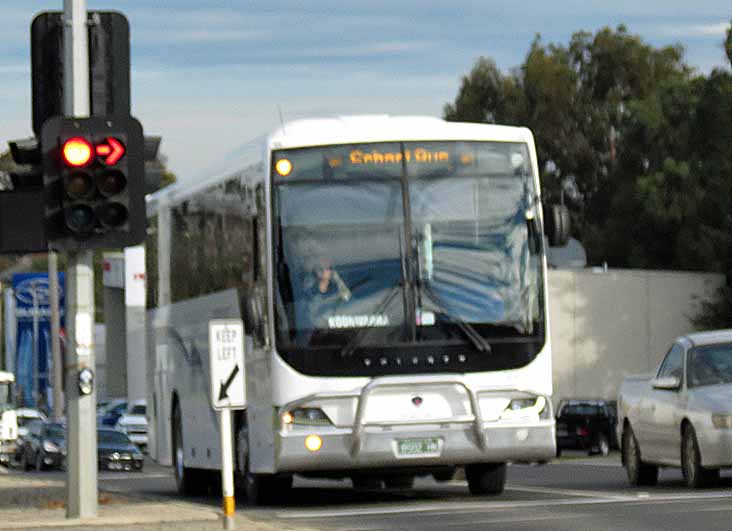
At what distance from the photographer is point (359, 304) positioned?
67.3ft

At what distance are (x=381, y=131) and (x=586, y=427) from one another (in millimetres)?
37775

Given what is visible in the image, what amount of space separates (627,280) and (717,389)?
47.0 meters

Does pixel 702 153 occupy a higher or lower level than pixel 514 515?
higher

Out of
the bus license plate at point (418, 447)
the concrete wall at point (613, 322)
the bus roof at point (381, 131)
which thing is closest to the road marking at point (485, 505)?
the bus license plate at point (418, 447)

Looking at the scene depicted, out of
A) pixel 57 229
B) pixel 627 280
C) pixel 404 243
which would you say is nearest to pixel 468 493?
pixel 404 243

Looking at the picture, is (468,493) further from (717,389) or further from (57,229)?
(57,229)

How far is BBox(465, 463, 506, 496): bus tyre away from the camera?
23.1 meters

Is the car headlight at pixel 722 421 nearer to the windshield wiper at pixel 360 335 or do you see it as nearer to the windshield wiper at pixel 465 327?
the windshield wiper at pixel 465 327

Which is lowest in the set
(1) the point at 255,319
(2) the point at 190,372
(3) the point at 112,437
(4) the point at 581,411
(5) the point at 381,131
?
(3) the point at 112,437

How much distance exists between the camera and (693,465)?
2319 centimetres

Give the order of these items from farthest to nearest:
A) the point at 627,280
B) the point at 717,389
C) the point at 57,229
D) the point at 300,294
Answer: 1. the point at 627,280
2. the point at 717,389
3. the point at 300,294
4. the point at 57,229

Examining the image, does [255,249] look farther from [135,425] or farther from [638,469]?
[135,425]

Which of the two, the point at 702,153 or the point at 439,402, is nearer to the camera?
the point at 439,402

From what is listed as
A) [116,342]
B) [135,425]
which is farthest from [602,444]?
[116,342]
